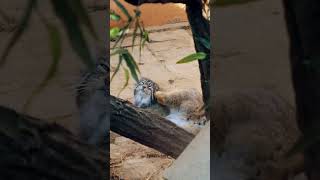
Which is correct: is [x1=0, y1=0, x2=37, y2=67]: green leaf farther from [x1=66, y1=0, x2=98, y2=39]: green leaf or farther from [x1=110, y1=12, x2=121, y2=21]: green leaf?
[x1=110, y1=12, x2=121, y2=21]: green leaf

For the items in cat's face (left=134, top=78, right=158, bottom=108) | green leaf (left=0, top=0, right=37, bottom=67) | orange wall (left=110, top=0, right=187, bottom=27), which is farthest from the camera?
orange wall (left=110, top=0, right=187, bottom=27)

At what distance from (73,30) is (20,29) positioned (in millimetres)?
100

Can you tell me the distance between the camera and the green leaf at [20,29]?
1.22 meters

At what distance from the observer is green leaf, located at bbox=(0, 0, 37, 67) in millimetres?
1220

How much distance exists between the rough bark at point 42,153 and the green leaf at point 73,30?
15 centimetres

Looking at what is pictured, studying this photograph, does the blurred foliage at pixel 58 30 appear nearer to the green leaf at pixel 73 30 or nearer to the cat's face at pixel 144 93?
the green leaf at pixel 73 30

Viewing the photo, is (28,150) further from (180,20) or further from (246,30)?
(180,20)

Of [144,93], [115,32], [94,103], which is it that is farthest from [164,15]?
[94,103]

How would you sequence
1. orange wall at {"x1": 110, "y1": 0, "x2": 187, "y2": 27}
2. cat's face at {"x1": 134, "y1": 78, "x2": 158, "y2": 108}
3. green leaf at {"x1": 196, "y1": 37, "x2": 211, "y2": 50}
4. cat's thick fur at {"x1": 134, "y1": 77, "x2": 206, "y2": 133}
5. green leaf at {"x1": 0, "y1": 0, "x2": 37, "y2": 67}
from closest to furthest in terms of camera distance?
green leaf at {"x1": 0, "y1": 0, "x2": 37, "y2": 67} → green leaf at {"x1": 196, "y1": 37, "x2": 211, "y2": 50} → cat's thick fur at {"x1": 134, "y1": 77, "x2": 206, "y2": 133} → cat's face at {"x1": 134, "y1": 78, "x2": 158, "y2": 108} → orange wall at {"x1": 110, "y1": 0, "x2": 187, "y2": 27}

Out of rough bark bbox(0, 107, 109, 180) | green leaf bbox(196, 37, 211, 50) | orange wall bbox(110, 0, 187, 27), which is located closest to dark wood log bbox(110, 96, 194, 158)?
green leaf bbox(196, 37, 211, 50)

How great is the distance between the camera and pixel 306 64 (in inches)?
50.8

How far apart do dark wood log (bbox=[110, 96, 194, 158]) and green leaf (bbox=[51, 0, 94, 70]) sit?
0.62m

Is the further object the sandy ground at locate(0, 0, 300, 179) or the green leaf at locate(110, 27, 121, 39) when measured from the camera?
the green leaf at locate(110, 27, 121, 39)

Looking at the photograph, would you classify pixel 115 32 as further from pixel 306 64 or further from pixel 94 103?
pixel 306 64
